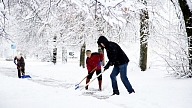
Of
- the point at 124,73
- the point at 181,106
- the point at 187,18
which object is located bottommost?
the point at 181,106

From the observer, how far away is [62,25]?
17891 mm

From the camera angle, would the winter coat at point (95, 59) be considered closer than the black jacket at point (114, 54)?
No

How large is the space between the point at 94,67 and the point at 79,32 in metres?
8.47

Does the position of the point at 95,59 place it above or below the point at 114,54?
below

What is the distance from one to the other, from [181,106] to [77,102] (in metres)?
2.33

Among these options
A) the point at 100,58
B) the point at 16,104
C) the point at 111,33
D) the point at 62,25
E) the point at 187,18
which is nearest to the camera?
the point at 16,104

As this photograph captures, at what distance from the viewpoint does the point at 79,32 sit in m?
17.2

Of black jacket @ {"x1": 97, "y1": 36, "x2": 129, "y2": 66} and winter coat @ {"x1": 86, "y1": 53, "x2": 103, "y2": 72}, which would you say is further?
winter coat @ {"x1": 86, "y1": 53, "x2": 103, "y2": 72}

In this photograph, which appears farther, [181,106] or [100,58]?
[100,58]

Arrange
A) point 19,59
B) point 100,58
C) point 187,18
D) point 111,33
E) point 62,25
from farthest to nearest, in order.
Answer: point 62,25 → point 111,33 → point 19,59 → point 100,58 → point 187,18

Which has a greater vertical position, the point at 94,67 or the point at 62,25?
the point at 62,25

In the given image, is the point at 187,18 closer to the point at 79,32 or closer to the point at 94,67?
the point at 94,67

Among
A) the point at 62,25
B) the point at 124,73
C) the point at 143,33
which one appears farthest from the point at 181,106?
the point at 62,25

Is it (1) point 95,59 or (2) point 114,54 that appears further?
(1) point 95,59
